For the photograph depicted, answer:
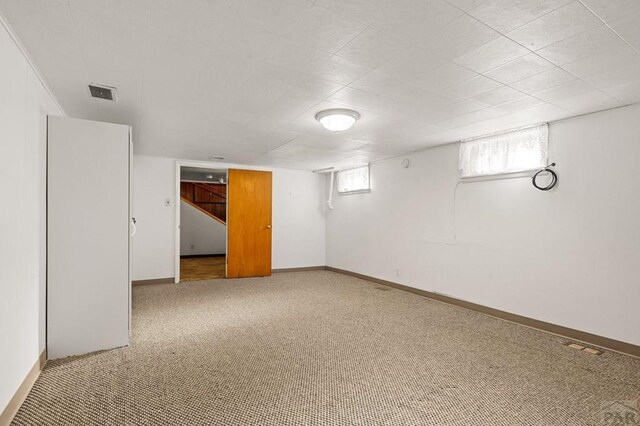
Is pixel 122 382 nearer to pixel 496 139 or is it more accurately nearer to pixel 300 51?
pixel 300 51

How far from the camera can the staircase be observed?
10461mm

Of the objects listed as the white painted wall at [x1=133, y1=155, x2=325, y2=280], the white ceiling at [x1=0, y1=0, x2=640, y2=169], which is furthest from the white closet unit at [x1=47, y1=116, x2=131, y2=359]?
the white painted wall at [x1=133, y1=155, x2=325, y2=280]

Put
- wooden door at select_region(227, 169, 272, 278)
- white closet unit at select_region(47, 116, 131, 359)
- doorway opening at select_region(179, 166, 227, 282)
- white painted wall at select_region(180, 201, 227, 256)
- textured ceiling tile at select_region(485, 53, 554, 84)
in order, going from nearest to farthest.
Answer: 1. textured ceiling tile at select_region(485, 53, 554, 84)
2. white closet unit at select_region(47, 116, 131, 359)
3. wooden door at select_region(227, 169, 272, 278)
4. doorway opening at select_region(179, 166, 227, 282)
5. white painted wall at select_region(180, 201, 227, 256)

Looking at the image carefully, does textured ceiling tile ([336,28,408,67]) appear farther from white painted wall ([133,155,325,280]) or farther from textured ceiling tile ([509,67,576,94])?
white painted wall ([133,155,325,280])

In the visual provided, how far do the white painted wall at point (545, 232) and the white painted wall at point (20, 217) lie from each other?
449 cm

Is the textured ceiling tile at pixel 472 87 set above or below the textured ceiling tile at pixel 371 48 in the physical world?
below

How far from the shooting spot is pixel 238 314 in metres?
3.94

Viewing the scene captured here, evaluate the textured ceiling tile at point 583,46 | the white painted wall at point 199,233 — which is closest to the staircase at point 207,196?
the white painted wall at point 199,233

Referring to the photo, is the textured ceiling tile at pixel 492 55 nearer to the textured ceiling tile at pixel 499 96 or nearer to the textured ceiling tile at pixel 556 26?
the textured ceiling tile at pixel 556 26

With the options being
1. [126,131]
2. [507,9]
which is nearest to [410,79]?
[507,9]

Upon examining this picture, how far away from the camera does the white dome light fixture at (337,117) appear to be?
3247 millimetres

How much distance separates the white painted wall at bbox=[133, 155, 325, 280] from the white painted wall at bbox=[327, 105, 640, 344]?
7.42 ft

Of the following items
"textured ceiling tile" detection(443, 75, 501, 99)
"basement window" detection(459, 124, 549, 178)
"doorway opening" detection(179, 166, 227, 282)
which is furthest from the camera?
"doorway opening" detection(179, 166, 227, 282)

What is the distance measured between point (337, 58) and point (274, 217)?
5.01 meters
